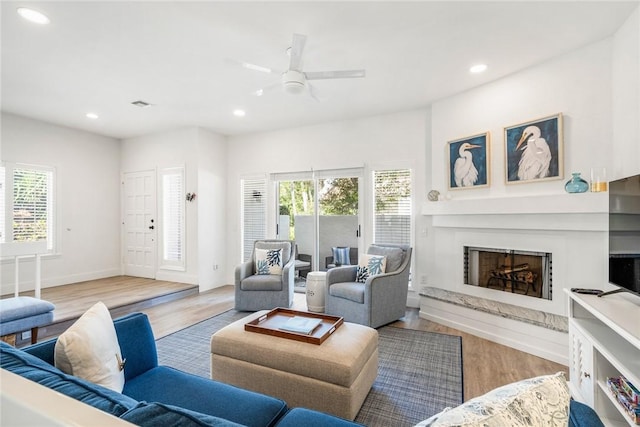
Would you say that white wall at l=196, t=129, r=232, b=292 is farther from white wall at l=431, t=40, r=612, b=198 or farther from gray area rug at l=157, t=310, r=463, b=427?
white wall at l=431, t=40, r=612, b=198

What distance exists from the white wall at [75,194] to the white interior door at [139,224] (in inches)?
8.5

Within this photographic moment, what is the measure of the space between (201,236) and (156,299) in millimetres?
1205

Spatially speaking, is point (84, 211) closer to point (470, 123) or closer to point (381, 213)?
point (381, 213)

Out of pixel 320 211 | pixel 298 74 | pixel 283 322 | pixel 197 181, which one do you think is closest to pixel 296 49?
pixel 298 74

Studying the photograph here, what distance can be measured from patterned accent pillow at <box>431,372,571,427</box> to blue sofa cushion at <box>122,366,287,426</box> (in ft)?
2.99

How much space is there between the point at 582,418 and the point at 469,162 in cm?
309

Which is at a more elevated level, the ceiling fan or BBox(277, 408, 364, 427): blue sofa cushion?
the ceiling fan

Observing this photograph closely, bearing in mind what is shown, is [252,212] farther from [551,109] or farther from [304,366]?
[551,109]

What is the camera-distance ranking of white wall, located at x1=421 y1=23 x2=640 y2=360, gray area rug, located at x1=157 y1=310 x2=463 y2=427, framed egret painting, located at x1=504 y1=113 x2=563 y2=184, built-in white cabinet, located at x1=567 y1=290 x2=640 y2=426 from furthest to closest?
framed egret painting, located at x1=504 y1=113 x2=563 y2=184 < white wall, located at x1=421 y1=23 x2=640 y2=360 < gray area rug, located at x1=157 y1=310 x2=463 y2=427 < built-in white cabinet, located at x1=567 y1=290 x2=640 y2=426

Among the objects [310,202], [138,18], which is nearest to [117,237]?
[310,202]

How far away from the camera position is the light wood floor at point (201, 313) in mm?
2510

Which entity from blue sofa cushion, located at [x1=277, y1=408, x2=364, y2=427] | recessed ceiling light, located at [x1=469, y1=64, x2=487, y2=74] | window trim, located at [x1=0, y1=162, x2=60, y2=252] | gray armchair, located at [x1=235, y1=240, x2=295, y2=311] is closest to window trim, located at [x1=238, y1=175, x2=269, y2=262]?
gray armchair, located at [x1=235, y1=240, x2=295, y2=311]

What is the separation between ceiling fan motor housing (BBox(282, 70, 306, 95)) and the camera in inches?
101

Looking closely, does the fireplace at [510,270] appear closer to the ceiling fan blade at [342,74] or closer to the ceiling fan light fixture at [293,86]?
the ceiling fan blade at [342,74]
